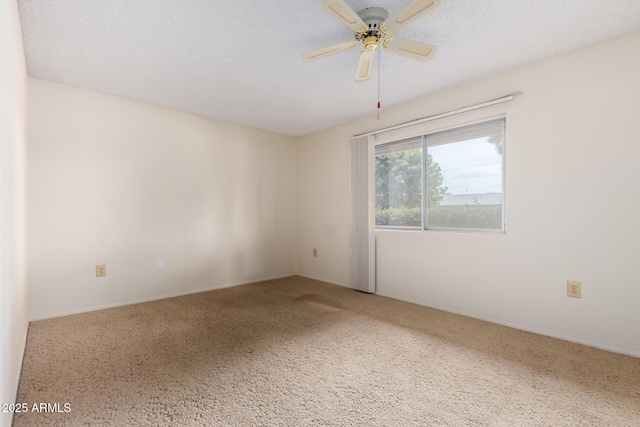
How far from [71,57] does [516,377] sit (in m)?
4.02

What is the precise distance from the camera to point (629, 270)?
7.00 ft

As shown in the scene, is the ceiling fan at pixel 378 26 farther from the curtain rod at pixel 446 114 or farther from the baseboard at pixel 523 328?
the baseboard at pixel 523 328

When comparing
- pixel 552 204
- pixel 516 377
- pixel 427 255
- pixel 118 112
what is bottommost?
pixel 516 377

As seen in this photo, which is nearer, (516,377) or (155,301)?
(516,377)

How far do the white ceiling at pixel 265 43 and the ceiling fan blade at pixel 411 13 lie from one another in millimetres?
182

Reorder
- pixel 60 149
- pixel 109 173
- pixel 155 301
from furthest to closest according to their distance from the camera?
pixel 155 301, pixel 109 173, pixel 60 149

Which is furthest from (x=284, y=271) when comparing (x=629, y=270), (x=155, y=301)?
(x=629, y=270)

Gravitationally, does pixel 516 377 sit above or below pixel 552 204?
below

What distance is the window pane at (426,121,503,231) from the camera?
9.53 ft

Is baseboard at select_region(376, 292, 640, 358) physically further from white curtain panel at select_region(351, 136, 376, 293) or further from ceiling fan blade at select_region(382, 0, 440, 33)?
ceiling fan blade at select_region(382, 0, 440, 33)

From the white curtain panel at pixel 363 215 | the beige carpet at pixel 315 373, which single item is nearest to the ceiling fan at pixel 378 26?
the white curtain panel at pixel 363 215

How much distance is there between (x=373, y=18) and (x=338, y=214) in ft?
8.98

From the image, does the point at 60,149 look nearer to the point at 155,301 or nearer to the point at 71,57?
the point at 71,57

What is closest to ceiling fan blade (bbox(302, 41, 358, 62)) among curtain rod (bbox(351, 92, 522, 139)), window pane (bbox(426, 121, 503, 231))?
curtain rod (bbox(351, 92, 522, 139))
